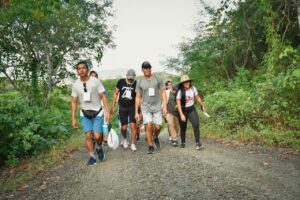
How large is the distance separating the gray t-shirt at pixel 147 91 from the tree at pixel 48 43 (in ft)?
34.5

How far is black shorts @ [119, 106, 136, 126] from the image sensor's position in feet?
31.7

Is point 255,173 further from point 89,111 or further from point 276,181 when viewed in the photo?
point 89,111

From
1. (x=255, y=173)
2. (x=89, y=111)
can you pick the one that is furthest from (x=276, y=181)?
(x=89, y=111)

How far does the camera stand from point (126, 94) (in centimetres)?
970

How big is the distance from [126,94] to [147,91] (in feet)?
2.99

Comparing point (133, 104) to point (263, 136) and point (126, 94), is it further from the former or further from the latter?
A: point (263, 136)

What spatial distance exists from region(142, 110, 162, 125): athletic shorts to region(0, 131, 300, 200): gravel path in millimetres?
837

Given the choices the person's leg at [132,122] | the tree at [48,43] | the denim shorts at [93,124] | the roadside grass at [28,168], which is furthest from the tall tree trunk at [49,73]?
the denim shorts at [93,124]

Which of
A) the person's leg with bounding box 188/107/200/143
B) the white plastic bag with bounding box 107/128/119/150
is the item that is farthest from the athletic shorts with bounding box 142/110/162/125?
the white plastic bag with bounding box 107/128/119/150

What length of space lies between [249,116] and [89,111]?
626cm

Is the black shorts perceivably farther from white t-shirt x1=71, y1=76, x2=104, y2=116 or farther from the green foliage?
the green foliage

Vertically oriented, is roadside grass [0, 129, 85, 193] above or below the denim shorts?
below

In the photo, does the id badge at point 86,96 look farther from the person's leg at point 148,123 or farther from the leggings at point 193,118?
the leggings at point 193,118

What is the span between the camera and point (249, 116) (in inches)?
464
